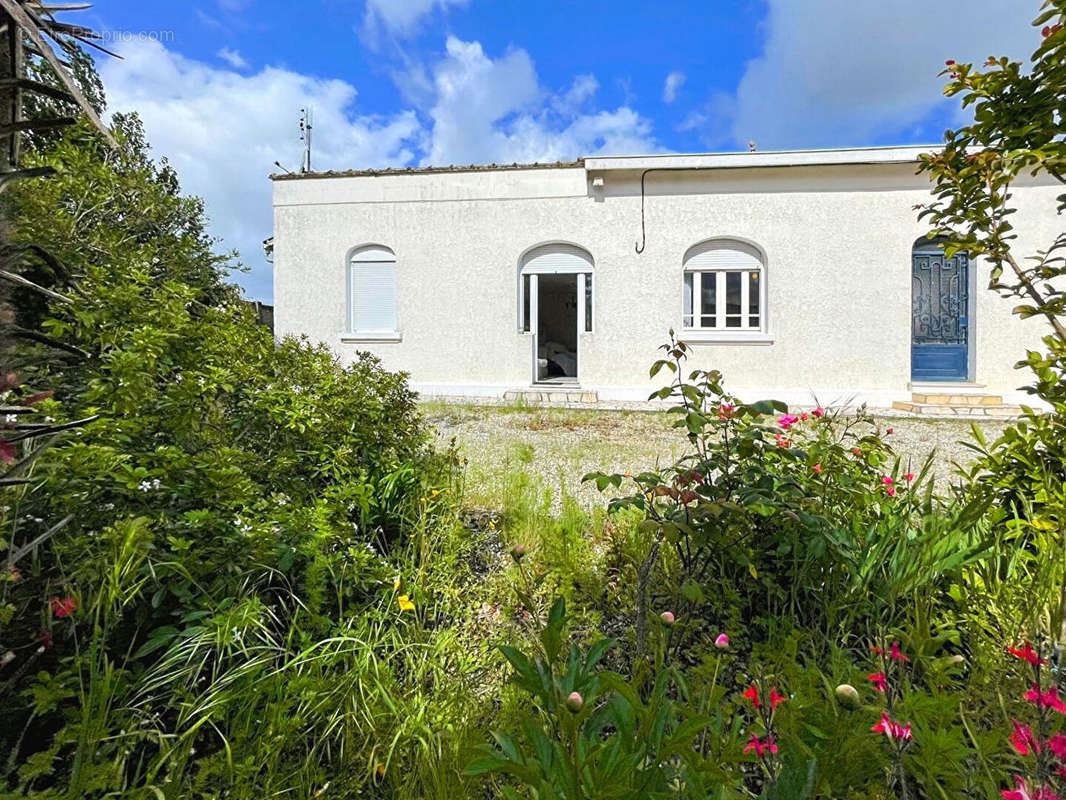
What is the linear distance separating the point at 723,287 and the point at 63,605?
1081cm

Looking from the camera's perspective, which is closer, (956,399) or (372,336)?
(956,399)

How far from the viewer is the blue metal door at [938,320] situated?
988 cm

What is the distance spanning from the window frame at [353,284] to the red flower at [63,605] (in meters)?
10.0

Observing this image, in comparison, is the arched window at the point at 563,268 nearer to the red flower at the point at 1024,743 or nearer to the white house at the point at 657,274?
the white house at the point at 657,274

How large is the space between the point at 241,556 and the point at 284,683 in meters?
0.44

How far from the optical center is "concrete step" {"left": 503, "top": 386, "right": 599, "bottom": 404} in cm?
1026

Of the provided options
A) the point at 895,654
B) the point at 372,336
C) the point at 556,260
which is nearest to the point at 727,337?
the point at 556,260

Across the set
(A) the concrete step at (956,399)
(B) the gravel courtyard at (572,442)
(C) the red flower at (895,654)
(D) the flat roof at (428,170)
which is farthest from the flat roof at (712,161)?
(C) the red flower at (895,654)

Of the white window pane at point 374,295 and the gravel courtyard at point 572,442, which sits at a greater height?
the white window pane at point 374,295

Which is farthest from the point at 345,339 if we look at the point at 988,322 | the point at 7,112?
the point at 988,322

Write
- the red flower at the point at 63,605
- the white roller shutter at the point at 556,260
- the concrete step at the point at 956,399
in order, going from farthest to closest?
the white roller shutter at the point at 556,260, the concrete step at the point at 956,399, the red flower at the point at 63,605

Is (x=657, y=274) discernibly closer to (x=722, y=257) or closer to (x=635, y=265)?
(x=635, y=265)

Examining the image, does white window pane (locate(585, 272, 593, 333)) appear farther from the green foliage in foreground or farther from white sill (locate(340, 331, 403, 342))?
the green foliage in foreground

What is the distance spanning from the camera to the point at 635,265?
1052cm
